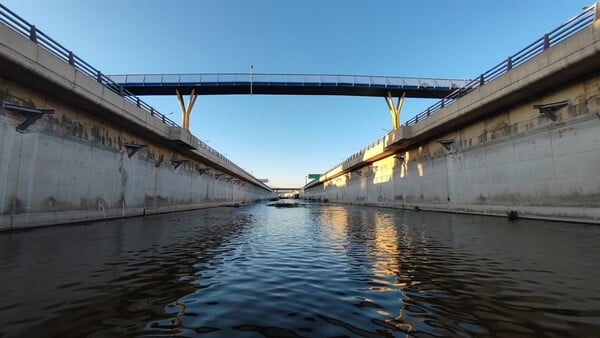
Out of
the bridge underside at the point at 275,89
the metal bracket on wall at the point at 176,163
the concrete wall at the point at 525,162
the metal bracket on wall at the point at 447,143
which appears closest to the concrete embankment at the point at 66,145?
the metal bracket on wall at the point at 176,163

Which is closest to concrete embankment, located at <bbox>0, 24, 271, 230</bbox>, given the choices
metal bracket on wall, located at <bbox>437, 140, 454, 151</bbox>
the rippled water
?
the rippled water

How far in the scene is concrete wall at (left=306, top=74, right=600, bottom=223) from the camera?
15336mm

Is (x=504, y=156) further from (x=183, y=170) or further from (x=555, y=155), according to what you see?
(x=183, y=170)

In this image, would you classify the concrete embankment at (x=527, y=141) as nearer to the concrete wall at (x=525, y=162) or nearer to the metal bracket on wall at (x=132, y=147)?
the concrete wall at (x=525, y=162)

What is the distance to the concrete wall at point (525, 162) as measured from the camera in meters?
15.3

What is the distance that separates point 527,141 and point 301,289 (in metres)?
19.8

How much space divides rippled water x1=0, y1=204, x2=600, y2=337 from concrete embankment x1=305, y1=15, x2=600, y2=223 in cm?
689

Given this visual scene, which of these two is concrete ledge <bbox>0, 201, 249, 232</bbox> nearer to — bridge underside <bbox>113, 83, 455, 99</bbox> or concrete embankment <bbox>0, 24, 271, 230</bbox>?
concrete embankment <bbox>0, 24, 271, 230</bbox>

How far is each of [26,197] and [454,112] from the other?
28175 mm

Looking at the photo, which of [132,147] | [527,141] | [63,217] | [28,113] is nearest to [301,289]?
[28,113]

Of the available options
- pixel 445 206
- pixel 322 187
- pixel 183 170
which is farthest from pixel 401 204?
pixel 322 187

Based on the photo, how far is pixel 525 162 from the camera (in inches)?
754

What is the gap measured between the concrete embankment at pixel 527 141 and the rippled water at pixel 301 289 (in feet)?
22.6

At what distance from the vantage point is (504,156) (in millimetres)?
21094
